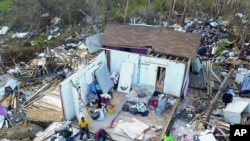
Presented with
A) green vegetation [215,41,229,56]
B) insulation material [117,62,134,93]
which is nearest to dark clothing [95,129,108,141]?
insulation material [117,62,134,93]

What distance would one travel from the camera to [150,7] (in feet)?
89.1

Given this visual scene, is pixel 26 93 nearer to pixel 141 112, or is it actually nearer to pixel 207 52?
pixel 141 112

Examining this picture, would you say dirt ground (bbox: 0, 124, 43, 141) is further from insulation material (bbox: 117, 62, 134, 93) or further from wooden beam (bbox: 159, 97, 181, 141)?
wooden beam (bbox: 159, 97, 181, 141)

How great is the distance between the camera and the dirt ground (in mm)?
13578

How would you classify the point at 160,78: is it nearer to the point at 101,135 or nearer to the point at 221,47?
the point at 101,135

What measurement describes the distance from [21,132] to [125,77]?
20.8 ft

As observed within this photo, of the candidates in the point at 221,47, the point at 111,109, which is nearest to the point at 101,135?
the point at 111,109

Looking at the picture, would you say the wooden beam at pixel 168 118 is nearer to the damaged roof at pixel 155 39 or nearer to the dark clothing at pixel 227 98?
the dark clothing at pixel 227 98

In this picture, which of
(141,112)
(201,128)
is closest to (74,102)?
(141,112)

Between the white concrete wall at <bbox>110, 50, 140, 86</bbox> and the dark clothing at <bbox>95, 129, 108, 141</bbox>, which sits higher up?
the white concrete wall at <bbox>110, 50, 140, 86</bbox>

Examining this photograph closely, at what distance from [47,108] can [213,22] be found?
1576 cm

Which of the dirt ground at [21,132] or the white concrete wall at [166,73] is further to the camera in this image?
the white concrete wall at [166,73]

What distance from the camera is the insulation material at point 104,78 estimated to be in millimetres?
16531

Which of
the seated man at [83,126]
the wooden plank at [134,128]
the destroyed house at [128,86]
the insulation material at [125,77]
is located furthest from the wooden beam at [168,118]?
the seated man at [83,126]
